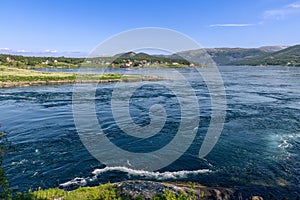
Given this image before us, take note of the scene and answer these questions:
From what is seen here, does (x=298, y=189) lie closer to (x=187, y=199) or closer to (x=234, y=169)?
(x=234, y=169)

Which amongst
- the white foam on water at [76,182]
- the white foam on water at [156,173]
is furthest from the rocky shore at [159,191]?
the white foam on water at [76,182]

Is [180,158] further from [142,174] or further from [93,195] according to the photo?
Answer: [93,195]

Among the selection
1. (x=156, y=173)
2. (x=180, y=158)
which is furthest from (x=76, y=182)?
(x=180, y=158)

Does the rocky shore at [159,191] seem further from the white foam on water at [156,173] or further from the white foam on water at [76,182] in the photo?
the white foam on water at [76,182]

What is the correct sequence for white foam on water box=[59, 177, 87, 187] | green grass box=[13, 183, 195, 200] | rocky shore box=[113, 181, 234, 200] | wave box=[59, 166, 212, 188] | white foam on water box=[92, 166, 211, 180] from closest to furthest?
green grass box=[13, 183, 195, 200], rocky shore box=[113, 181, 234, 200], white foam on water box=[59, 177, 87, 187], wave box=[59, 166, 212, 188], white foam on water box=[92, 166, 211, 180]

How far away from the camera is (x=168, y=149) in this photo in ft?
64.8

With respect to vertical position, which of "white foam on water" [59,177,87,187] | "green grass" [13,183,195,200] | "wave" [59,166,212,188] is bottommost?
"white foam on water" [59,177,87,187]

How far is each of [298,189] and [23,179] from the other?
15856 millimetres

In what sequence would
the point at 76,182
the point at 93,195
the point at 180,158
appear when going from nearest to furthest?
the point at 93,195, the point at 76,182, the point at 180,158

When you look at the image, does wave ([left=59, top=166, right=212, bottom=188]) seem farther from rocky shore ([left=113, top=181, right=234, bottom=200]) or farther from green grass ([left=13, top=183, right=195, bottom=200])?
rocky shore ([left=113, top=181, right=234, bottom=200])

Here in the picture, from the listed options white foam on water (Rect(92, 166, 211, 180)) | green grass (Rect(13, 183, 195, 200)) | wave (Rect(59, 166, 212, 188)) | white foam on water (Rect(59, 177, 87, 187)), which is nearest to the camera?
green grass (Rect(13, 183, 195, 200))

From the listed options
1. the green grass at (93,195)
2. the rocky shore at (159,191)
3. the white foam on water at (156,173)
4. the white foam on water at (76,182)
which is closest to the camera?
the green grass at (93,195)

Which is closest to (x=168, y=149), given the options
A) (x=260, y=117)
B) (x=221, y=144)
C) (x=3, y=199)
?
(x=221, y=144)

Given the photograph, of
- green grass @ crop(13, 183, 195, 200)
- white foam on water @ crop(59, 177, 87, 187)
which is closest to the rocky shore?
green grass @ crop(13, 183, 195, 200)
